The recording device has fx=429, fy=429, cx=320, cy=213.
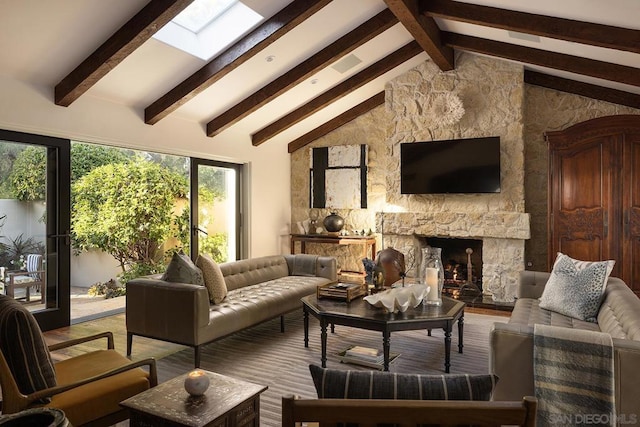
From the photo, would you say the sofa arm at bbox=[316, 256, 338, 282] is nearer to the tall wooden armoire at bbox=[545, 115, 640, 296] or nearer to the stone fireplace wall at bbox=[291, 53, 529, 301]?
the stone fireplace wall at bbox=[291, 53, 529, 301]

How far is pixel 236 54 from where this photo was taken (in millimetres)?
4621

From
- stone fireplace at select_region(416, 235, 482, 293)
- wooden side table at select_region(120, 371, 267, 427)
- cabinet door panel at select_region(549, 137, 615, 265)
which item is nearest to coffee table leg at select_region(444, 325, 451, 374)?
wooden side table at select_region(120, 371, 267, 427)

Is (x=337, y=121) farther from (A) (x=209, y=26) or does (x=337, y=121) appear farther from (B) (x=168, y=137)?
(A) (x=209, y=26)

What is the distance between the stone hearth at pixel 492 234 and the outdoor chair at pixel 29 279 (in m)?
4.74

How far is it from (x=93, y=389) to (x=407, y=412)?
5.39ft

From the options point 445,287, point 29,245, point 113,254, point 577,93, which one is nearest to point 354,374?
point 29,245

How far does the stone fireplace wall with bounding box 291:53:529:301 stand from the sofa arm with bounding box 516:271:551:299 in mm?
2003

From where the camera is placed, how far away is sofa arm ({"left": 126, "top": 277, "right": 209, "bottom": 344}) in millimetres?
3287

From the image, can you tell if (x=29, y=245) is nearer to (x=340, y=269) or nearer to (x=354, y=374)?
(x=354, y=374)

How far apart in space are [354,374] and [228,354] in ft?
8.90

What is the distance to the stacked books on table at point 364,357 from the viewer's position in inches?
131

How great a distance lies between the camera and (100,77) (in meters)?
4.14

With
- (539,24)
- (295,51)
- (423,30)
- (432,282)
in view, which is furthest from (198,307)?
(539,24)

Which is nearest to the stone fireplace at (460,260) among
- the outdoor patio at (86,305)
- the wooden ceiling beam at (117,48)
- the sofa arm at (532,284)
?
the sofa arm at (532,284)
